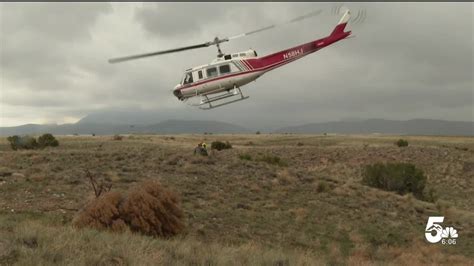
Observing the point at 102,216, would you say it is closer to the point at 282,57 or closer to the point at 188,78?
the point at 188,78

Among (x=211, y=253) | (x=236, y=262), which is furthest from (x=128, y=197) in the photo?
(x=236, y=262)

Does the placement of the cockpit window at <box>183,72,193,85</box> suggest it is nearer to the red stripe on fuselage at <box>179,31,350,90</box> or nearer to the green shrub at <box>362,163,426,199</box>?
the red stripe on fuselage at <box>179,31,350,90</box>

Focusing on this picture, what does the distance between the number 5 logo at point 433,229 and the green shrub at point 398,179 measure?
279 inches

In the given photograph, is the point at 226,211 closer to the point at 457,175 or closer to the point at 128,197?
the point at 128,197

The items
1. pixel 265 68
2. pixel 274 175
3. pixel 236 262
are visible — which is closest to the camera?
pixel 236 262

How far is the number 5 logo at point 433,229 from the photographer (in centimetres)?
2258

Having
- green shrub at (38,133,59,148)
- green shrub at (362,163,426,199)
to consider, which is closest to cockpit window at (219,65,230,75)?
green shrub at (362,163,426,199)

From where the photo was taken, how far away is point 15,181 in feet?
73.3

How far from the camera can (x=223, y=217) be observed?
20859 mm

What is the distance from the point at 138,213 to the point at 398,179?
2394 centimetres

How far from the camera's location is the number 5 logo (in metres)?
22.6

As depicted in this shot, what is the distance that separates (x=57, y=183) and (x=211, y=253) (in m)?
14.1

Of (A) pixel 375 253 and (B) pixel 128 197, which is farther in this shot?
(A) pixel 375 253

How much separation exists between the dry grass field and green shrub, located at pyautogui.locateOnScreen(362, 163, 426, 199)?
11.6 ft
